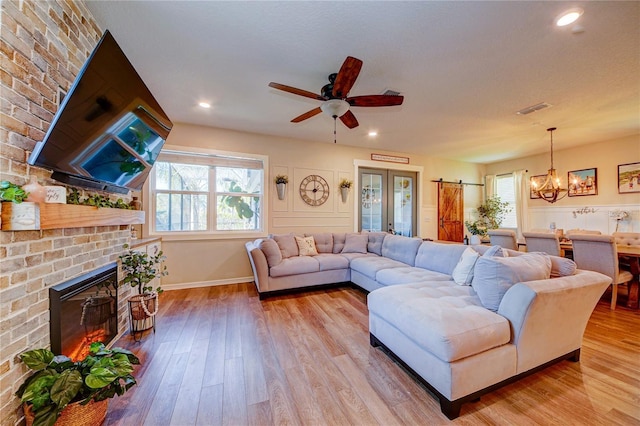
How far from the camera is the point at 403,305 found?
184cm

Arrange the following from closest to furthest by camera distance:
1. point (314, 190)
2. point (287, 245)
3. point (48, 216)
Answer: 1. point (48, 216)
2. point (287, 245)
3. point (314, 190)

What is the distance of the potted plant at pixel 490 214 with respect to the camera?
6363mm

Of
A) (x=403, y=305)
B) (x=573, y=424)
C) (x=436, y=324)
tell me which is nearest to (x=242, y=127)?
(x=403, y=305)

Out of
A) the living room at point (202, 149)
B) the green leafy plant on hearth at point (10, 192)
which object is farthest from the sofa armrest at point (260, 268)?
the green leafy plant on hearth at point (10, 192)

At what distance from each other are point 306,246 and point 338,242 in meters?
0.70

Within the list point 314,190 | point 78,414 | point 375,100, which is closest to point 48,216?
point 78,414

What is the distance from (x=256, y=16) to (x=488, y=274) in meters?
2.57

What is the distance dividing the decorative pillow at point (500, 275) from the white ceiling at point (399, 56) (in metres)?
1.81

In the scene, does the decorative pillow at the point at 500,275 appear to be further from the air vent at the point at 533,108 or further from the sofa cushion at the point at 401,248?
the air vent at the point at 533,108

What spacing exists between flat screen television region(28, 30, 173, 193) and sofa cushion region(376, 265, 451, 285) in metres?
2.97

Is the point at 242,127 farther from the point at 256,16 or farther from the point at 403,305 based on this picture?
the point at 403,305

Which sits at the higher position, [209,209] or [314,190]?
[314,190]

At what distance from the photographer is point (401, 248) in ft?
12.4

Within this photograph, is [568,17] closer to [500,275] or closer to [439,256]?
[500,275]
